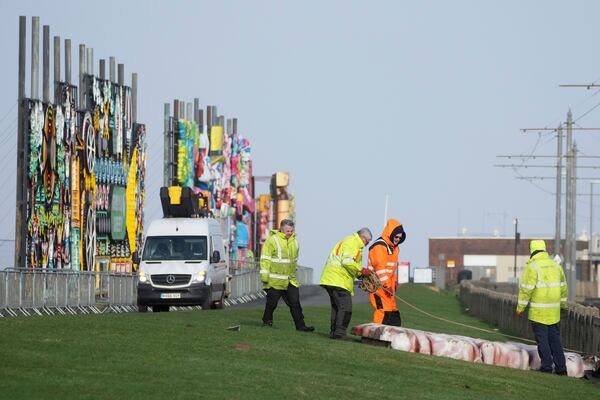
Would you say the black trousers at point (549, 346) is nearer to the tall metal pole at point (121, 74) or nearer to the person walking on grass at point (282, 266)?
Result: the person walking on grass at point (282, 266)

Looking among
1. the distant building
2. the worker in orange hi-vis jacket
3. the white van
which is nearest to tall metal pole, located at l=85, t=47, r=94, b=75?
the white van

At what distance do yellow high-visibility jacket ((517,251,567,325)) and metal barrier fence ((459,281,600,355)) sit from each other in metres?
4.42

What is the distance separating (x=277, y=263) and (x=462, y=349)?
3.69 m

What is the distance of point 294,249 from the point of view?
24.9 meters

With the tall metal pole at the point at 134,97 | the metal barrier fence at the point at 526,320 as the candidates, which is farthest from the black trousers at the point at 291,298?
the tall metal pole at the point at 134,97

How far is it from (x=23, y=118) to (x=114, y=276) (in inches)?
224

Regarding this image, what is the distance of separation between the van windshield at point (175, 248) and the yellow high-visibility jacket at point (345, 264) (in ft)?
49.6

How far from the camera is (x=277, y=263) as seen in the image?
2459 cm

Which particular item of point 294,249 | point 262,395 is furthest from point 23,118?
point 262,395

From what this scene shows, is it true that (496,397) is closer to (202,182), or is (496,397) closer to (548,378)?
(548,378)

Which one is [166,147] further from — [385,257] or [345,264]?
[345,264]

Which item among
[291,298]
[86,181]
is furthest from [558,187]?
[291,298]

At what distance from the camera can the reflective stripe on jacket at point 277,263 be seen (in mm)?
24562

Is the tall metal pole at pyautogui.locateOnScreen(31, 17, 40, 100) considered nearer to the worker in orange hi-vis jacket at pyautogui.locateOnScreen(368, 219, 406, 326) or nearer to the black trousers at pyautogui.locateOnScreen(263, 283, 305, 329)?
the black trousers at pyautogui.locateOnScreen(263, 283, 305, 329)
